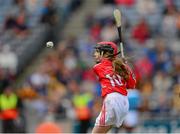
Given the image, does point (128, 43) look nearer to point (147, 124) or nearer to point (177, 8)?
point (177, 8)

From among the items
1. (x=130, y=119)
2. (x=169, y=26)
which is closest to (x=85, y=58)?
(x=169, y=26)

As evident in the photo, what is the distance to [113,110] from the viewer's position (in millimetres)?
12023

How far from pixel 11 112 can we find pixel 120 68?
8.37 metres

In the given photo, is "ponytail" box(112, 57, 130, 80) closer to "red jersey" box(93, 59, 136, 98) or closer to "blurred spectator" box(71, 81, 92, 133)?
"red jersey" box(93, 59, 136, 98)

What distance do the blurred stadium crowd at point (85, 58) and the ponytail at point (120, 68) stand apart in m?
5.93

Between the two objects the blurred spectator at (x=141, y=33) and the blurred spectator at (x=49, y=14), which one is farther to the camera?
the blurred spectator at (x=49, y=14)

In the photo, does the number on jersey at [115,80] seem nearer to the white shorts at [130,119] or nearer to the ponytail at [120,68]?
the ponytail at [120,68]

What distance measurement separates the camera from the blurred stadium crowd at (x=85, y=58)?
65.4 ft

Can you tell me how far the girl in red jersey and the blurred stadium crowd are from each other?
19.5ft

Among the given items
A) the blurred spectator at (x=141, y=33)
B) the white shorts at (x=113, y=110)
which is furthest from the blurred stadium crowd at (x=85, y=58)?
the white shorts at (x=113, y=110)

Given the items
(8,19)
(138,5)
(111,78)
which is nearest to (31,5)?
(8,19)

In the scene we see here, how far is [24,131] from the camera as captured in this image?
64.3 feet

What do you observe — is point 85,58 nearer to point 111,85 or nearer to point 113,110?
point 111,85

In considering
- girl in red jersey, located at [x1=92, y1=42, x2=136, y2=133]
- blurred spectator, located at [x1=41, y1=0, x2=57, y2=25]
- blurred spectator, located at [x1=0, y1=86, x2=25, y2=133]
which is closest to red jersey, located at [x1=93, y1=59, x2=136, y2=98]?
girl in red jersey, located at [x1=92, y1=42, x2=136, y2=133]
